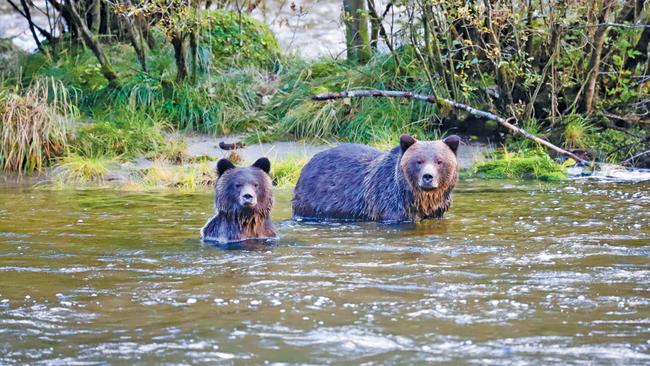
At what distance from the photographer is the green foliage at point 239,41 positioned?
671 inches

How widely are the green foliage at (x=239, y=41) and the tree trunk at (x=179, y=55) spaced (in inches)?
38.2

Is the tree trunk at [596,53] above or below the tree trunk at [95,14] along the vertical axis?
below

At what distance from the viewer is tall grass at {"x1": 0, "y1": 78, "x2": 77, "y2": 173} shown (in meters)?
13.7

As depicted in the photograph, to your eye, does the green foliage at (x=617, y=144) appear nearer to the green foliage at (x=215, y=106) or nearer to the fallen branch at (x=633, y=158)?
the fallen branch at (x=633, y=158)

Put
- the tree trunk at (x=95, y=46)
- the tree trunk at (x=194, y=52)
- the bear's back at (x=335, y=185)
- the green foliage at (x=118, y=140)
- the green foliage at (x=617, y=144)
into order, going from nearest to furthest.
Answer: the bear's back at (x=335, y=185) → the green foliage at (x=617, y=144) → the green foliage at (x=118, y=140) → the tree trunk at (x=95, y=46) → the tree trunk at (x=194, y=52)

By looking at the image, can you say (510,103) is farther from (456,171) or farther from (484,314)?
(484,314)

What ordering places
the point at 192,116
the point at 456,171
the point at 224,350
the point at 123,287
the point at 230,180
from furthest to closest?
the point at 192,116 → the point at 456,171 → the point at 230,180 → the point at 123,287 → the point at 224,350

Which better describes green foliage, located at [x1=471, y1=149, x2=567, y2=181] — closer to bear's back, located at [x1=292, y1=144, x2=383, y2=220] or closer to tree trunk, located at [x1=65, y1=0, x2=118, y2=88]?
bear's back, located at [x1=292, y1=144, x2=383, y2=220]

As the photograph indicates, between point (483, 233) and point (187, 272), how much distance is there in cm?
274

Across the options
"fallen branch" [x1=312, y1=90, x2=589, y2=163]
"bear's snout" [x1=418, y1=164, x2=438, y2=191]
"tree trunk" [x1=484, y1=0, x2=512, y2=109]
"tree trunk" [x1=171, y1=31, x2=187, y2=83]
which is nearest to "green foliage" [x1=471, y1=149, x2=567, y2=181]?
"fallen branch" [x1=312, y1=90, x2=589, y2=163]

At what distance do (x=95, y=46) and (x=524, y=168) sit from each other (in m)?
6.26

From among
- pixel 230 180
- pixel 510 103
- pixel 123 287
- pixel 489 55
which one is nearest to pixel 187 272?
pixel 123 287

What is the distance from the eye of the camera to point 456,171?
33.0 ft

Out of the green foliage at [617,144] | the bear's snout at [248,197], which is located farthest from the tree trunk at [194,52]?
the bear's snout at [248,197]
